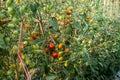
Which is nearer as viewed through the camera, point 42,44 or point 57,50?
point 42,44

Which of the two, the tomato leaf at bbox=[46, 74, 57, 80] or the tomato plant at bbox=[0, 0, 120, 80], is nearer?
the tomato plant at bbox=[0, 0, 120, 80]

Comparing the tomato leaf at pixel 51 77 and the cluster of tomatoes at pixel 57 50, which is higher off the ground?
the cluster of tomatoes at pixel 57 50

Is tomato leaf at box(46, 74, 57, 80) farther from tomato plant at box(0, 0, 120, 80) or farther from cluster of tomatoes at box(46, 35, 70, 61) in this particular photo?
cluster of tomatoes at box(46, 35, 70, 61)

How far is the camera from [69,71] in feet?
7.98

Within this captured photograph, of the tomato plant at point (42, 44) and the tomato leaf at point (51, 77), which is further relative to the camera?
the tomato leaf at point (51, 77)

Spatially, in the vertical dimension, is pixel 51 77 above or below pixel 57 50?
below

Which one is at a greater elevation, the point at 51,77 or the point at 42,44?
the point at 42,44

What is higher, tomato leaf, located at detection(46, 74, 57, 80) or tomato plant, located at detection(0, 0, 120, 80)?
tomato plant, located at detection(0, 0, 120, 80)

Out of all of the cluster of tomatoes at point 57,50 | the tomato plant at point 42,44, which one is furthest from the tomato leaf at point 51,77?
the cluster of tomatoes at point 57,50

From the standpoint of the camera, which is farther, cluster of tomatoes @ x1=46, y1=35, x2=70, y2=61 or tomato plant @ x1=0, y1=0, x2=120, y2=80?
cluster of tomatoes @ x1=46, y1=35, x2=70, y2=61

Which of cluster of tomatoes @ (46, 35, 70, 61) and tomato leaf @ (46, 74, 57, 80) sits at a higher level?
cluster of tomatoes @ (46, 35, 70, 61)

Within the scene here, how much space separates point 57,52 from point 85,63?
0.76m

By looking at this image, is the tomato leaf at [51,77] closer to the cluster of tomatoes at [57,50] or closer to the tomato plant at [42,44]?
the tomato plant at [42,44]

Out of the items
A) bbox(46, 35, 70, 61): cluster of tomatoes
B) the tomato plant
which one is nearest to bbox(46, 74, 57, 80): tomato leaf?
the tomato plant
